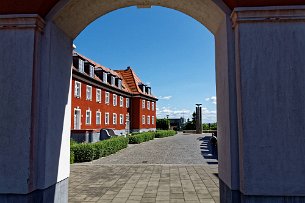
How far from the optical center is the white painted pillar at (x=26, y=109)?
414 cm

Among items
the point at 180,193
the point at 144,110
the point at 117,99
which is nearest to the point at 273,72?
the point at 180,193

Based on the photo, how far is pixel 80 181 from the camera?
9.65 m

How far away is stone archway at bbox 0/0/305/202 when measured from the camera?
383 centimetres

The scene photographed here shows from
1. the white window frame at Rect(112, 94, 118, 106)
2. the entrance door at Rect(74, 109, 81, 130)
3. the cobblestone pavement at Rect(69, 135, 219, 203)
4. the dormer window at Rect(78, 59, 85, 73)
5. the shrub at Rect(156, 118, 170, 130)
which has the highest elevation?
the dormer window at Rect(78, 59, 85, 73)

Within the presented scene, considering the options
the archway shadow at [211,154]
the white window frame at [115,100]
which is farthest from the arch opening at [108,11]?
the white window frame at [115,100]

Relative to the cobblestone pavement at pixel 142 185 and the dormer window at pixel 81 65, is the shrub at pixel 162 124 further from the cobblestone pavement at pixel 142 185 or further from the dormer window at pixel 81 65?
the cobblestone pavement at pixel 142 185

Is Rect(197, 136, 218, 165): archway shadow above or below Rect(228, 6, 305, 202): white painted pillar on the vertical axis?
below

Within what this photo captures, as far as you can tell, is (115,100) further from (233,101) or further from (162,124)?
(233,101)

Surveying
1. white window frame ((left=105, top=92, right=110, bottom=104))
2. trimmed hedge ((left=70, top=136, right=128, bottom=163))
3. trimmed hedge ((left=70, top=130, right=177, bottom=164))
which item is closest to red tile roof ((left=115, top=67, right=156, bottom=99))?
white window frame ((left=105, top=92, right=110, bottom=104))

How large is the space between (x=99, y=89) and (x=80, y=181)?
860 inches

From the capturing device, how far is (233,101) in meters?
4.21

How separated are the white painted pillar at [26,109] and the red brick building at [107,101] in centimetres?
1794

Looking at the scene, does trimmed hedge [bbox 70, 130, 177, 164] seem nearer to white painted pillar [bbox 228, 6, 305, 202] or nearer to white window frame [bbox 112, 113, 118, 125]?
white painted pillar [bbox 228, 6, 305, 202]

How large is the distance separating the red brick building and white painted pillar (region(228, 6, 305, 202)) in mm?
19459
